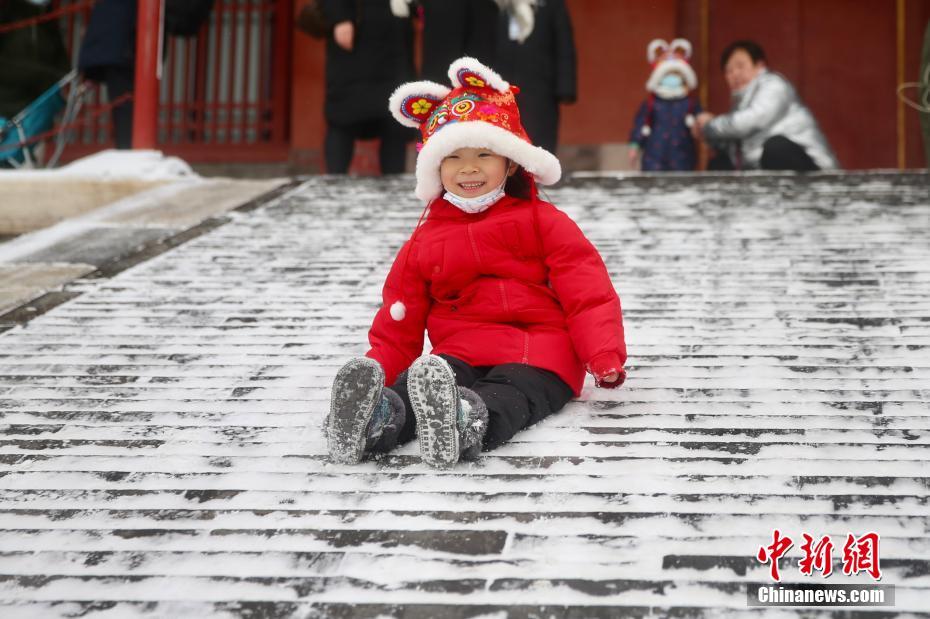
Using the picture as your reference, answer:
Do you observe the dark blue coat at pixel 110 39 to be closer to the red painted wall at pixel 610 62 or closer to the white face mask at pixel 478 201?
the red painted wall at pixel 610 62

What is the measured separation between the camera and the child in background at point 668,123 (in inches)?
235

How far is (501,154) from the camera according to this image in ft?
8.13

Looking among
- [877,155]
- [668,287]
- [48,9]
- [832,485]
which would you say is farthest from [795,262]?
[48,9]

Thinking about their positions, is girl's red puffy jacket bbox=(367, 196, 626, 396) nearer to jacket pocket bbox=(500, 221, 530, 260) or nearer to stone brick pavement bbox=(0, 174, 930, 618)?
jacket pocket bbox=(500, 221, 530, 260)

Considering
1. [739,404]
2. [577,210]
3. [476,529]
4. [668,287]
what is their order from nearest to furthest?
[476,529], [739,404], [668,287], [577,210]

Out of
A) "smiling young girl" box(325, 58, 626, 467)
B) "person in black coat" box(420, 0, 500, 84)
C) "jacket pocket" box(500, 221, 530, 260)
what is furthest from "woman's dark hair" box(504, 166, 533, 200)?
"person in black coat" box(420, 0, 500, 84)

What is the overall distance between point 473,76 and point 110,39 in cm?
388

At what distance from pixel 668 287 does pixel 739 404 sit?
39.8 inches

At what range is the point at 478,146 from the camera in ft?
8.07

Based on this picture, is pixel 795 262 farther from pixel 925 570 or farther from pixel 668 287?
pixel 925 570

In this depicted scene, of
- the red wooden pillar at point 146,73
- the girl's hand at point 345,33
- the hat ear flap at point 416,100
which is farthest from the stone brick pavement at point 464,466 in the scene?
the red wooden pillar at point 146,73

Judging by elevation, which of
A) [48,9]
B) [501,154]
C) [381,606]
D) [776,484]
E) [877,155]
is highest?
[48,9]

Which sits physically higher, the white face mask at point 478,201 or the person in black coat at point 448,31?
the person in black coat at point 448,31

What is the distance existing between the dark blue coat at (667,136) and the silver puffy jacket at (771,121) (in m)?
0.46
